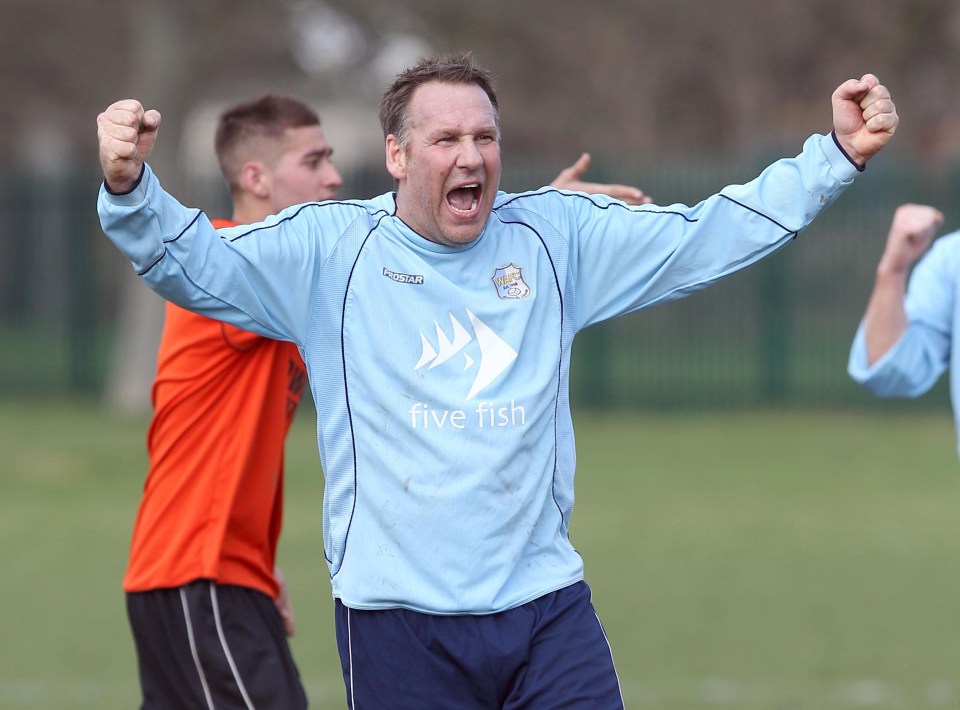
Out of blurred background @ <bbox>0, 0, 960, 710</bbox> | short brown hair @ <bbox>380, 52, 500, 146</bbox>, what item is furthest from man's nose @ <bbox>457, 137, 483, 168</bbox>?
blurred background @ <bbox>0, 0, 960, 710</bbox>

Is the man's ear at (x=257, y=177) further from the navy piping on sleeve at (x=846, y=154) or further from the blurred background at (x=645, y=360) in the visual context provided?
the navy piping on sleeve at (x=846, y=154)

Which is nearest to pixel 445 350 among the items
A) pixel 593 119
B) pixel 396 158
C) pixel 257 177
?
pixel 396 158

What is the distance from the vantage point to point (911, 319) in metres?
5.55

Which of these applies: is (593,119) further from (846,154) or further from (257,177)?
(846,154)

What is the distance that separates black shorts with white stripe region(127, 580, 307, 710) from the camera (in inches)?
198

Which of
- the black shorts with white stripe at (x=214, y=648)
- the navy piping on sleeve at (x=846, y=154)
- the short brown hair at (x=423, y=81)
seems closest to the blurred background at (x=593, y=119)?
the black shorts with white stripe at (x=214, y=648)

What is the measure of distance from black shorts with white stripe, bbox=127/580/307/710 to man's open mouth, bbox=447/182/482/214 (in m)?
1.61

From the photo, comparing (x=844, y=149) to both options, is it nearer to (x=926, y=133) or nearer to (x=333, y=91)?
(x=926, y=133)

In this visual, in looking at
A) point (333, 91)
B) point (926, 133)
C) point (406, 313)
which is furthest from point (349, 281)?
point (333, 91)

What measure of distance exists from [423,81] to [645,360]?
16.2 meters

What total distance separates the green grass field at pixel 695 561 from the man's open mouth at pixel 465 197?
3.80 meters

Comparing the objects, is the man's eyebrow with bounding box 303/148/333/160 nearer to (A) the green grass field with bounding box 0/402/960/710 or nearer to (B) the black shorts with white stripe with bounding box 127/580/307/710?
(B) the black shorts with white stripe with bounding box 127/580/307/710

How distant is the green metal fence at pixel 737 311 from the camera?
1948 cm

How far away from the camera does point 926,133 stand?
30516mm
